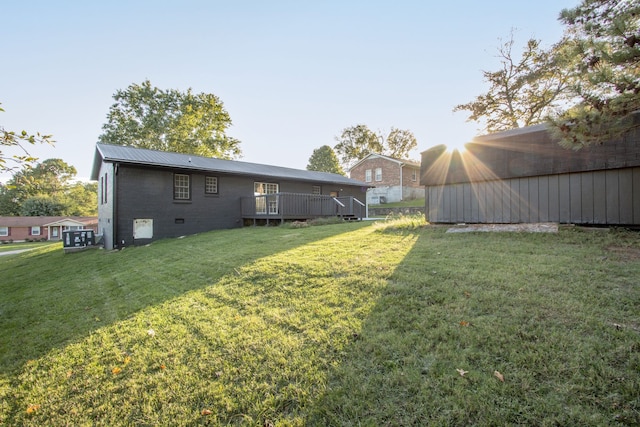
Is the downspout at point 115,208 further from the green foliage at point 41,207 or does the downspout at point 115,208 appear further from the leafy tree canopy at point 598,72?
the green foliage at point 41,207

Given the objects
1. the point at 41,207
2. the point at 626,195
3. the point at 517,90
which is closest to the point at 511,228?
the point at 626,195

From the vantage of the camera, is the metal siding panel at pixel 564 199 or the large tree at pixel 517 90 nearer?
the metal siding panel at pixel 564 199

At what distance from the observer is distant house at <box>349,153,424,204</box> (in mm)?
27578

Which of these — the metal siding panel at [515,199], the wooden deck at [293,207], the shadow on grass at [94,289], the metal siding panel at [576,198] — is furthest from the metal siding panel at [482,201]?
the wooden deck at [293,207]

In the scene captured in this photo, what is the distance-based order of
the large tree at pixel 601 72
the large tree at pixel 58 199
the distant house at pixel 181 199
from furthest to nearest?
the large tree at pixel 58 199 → the distant house at pixel 181 199 → the large tree at pixel 601 72

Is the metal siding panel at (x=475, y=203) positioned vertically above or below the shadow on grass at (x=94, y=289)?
above

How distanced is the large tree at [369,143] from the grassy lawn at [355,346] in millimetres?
42343

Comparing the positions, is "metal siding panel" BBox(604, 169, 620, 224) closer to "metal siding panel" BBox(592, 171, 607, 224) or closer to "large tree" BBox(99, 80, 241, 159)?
"metal siding panel" BBox(592, 171, 607, 224)

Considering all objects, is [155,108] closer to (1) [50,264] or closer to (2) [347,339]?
(1) [50,264]

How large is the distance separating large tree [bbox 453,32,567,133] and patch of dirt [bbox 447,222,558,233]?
15518mm

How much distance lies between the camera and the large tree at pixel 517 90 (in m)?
19.0

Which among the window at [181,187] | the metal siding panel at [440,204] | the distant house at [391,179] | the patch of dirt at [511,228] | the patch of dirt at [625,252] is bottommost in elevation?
the patch of dirt at [625,252]

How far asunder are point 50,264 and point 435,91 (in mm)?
16490

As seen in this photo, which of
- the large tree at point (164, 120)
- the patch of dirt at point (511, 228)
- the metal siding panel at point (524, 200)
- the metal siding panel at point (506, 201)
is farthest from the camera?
the large tree at point (164, 120)
